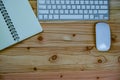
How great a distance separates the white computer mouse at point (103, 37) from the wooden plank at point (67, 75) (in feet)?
0.34

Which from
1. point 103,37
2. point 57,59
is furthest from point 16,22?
point 103,37

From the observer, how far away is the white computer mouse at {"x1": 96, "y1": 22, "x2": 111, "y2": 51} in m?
1.00

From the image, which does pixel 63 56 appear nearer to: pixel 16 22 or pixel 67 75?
pixel 67 75

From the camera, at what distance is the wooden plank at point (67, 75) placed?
997 mm

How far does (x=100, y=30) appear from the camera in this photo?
101 cm

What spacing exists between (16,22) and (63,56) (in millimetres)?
232

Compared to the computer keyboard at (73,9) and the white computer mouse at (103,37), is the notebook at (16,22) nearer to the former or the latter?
the computer keyboard at (73,9)

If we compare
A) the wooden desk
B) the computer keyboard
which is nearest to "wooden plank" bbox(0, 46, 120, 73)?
the wooden desk

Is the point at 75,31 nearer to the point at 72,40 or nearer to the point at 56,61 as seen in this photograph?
the point at 72,40

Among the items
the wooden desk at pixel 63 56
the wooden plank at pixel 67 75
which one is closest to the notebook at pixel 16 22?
the wooden desk at pixel 63 56

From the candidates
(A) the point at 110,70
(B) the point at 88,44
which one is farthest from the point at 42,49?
(A) the point at 110,70

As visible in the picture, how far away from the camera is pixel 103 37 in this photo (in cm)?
101

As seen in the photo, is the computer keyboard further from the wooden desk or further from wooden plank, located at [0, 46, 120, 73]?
wooden plank, located at [0, 46, 120, 73]

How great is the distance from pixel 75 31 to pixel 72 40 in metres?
0.04
